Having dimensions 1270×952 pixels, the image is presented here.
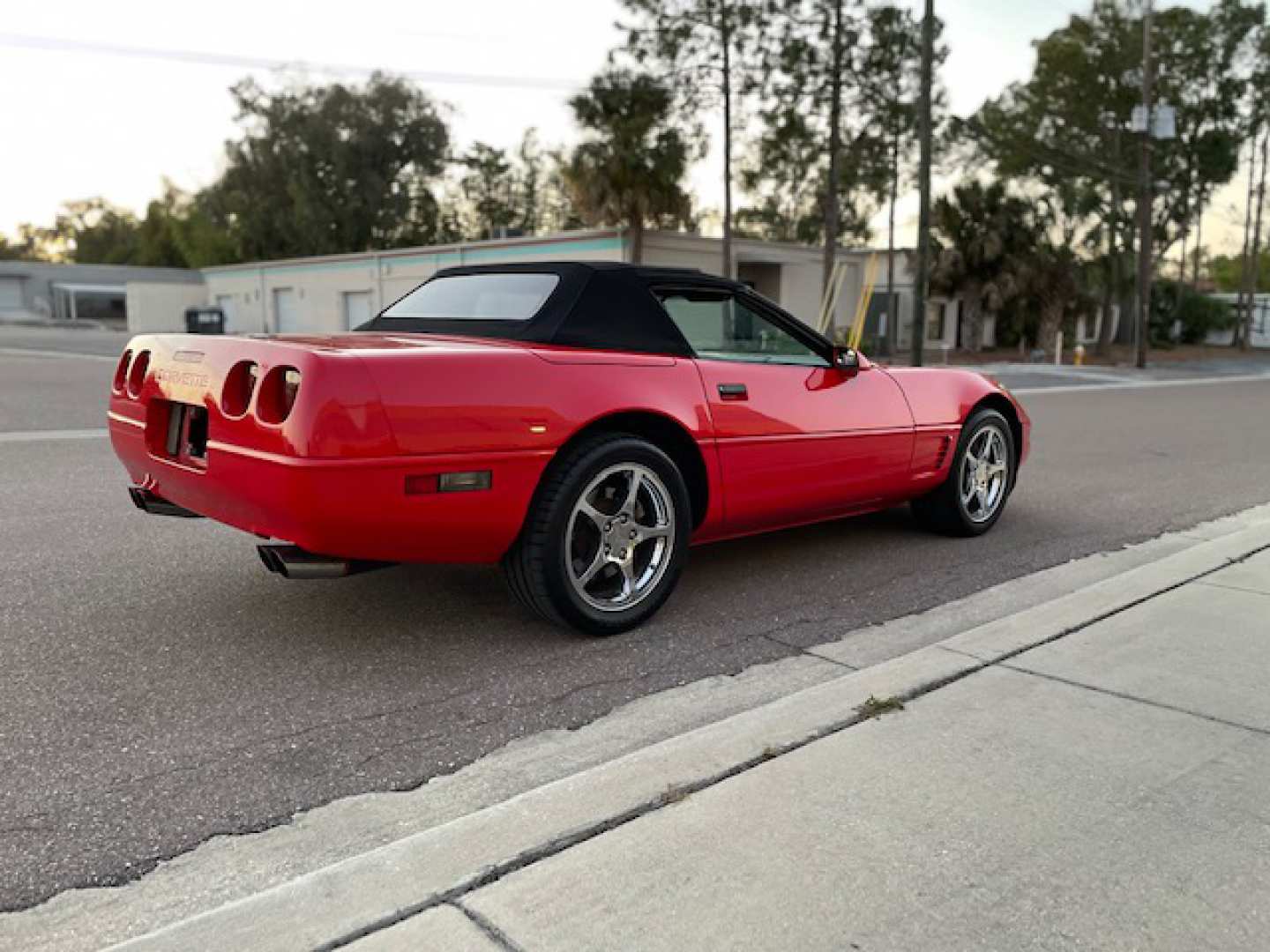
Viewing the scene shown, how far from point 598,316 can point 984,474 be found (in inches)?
113

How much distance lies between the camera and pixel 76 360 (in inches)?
965

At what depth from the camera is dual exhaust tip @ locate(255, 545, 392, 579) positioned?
355cm

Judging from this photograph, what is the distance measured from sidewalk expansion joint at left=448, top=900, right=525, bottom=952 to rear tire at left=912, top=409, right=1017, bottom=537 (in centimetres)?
418

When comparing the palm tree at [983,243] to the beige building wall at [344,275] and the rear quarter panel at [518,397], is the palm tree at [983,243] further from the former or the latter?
the rear quarter panel at [518,397]

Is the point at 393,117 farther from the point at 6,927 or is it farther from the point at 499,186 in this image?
the point at 6,927

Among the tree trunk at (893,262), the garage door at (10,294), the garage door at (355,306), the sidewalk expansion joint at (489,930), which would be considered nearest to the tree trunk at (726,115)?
the tree trunk at (893,262)

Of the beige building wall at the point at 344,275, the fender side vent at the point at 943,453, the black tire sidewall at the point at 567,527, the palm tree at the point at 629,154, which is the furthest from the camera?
the beige building wall at the point at 344,275

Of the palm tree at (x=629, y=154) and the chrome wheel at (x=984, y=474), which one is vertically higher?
the palm tree at (x=629, y=154)

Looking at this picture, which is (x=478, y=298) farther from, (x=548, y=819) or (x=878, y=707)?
(x=548, y=819)

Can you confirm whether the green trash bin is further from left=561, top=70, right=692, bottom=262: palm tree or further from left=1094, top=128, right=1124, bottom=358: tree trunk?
left=1094, top=128, right=1124, bottom=358: tree trunk

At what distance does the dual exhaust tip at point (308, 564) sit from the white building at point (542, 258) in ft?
79.4

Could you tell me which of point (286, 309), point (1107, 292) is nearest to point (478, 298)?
point (1107, 292)

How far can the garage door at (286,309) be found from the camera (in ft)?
140

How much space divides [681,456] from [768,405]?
0.51 meters
